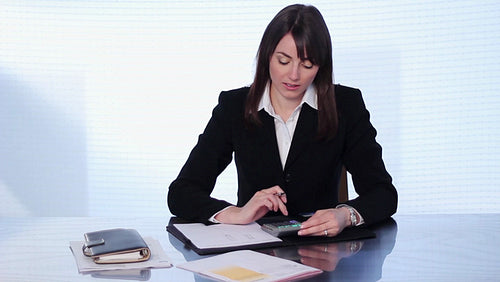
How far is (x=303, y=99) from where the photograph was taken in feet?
7.41

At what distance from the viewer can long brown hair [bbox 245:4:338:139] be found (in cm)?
206

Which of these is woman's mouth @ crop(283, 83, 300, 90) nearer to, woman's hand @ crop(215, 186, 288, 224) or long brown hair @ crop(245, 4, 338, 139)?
long brown hair @ crop(245, 4, 338, 139)

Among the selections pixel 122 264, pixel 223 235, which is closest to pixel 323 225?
pixel 223 235

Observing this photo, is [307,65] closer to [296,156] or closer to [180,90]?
[296,156]

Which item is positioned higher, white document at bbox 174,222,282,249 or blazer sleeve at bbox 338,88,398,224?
blazer sleeve at bbox 338,88,398,224

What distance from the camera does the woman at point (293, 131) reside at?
6.83 ft

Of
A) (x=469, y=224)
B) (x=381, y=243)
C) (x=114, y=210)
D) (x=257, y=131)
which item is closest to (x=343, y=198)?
(x=257, y=131)

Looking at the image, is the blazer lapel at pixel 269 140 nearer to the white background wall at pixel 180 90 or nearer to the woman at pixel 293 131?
the woman at pixel 293 131

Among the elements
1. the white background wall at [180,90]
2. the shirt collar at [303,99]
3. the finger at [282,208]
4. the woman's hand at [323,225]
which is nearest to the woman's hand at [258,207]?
the finger at [282,208]

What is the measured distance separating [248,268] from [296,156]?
35.2 inches

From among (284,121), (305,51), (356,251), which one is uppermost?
(305,51)

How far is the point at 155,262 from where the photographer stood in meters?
1.43

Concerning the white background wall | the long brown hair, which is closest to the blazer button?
the long brown hair

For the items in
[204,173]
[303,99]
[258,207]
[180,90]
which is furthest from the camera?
[180,90]
